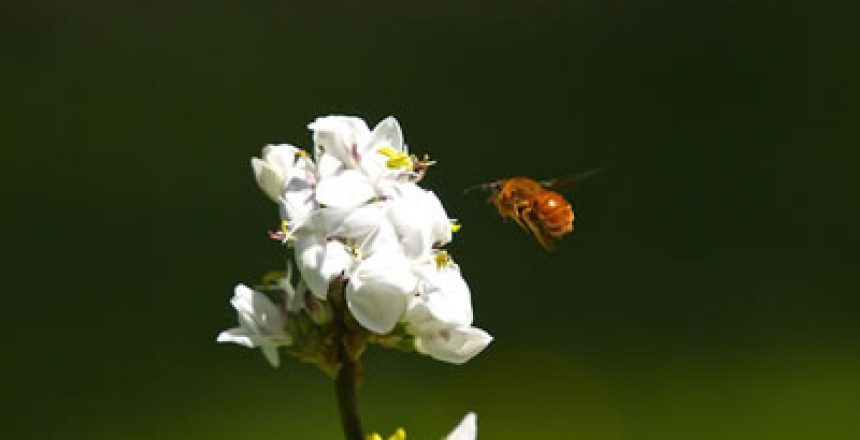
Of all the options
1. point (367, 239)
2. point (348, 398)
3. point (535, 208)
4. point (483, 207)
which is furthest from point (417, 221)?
→ point (483, 207)

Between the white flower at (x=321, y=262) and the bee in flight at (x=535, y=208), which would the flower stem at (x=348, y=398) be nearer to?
the white flower at (x=321, y=262)

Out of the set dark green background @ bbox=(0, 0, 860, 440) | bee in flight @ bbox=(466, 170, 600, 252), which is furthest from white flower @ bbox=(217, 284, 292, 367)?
dark green background @ bbox=(0, 0, 860, 440)

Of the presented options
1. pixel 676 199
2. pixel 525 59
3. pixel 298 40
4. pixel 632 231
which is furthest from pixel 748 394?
pixel 298 40

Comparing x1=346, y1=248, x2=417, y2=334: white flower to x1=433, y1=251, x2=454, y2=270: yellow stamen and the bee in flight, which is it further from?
the bee in flight

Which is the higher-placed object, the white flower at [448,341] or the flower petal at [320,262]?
the flower petal at [320,262]

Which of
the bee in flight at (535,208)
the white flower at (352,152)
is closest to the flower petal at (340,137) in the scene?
the white flower at (352,152)

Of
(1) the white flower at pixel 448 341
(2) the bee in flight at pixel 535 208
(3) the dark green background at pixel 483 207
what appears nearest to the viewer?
(1) the white flower at pixel 448 341
